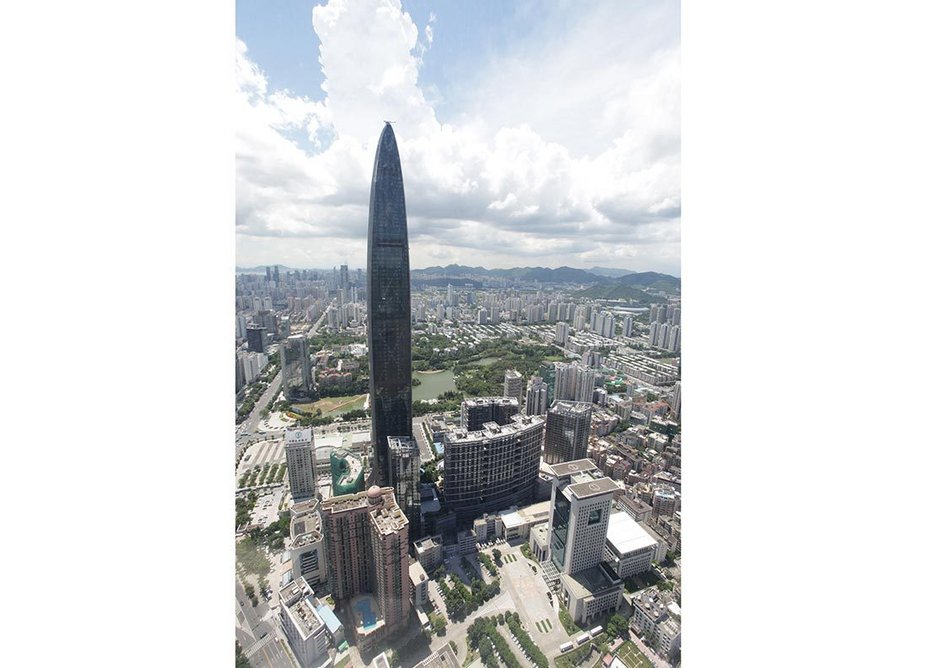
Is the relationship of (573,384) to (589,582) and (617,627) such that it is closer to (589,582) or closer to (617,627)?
(589,582)

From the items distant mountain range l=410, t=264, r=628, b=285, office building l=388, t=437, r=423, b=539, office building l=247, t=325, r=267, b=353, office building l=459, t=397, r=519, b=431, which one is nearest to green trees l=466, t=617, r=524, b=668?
office building l=388, t=437, r=423, b=539

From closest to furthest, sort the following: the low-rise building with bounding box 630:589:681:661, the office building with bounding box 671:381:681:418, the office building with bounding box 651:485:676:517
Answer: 1. the low-rise building with bounding box 630:589:681:661
2. the office building with bounding box 651:485:676:517
3. the office building with bounding box 671:381:681:418

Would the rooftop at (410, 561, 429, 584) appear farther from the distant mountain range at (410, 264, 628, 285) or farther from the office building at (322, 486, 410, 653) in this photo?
the distant mountain range at (410, 264, 628, 285)

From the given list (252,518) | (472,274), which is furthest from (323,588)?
(472,274)

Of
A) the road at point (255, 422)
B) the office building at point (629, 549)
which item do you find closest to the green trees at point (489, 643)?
the office building at point (629, 549)

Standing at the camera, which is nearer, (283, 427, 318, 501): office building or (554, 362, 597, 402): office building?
(283, 427, 318, 501): office building

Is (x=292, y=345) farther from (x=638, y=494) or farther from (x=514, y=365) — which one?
(x=638, y=494)
